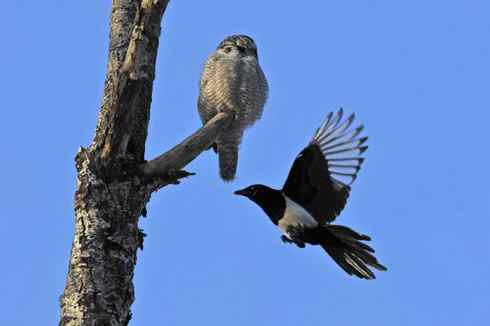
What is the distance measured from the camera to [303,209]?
18.9 feet

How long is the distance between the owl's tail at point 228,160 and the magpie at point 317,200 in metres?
0.24

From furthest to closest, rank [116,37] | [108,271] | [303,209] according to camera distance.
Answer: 1. [303,209]
2. [116,37]
3. [108,271]

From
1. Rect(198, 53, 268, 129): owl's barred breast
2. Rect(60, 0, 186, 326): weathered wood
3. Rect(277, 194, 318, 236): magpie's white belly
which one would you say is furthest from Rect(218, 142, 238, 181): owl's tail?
Rect(60, 0, 186, 326): weathered wood

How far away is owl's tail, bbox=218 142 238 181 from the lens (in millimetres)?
5516

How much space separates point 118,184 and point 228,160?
1233 mm

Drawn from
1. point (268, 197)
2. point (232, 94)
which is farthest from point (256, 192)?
point (232, 94)

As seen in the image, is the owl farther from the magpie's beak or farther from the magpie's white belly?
the magpie's white belly

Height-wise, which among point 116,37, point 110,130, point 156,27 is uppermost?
point 116,37

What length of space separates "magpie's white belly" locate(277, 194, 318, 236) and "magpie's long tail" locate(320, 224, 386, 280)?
0.13 metres

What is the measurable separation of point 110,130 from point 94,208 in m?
0.45

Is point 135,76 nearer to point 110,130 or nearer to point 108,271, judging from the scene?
point 110,130

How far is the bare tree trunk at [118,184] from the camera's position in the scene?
424 centimetres

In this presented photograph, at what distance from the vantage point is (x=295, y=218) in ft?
18.7

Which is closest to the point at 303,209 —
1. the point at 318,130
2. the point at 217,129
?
the point at 318,130
